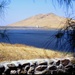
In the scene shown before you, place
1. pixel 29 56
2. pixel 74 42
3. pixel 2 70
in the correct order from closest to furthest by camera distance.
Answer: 1. pixel 74 42
2. pixel 2 70
3. pixel 29 56

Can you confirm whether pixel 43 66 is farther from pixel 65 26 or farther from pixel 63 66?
pixel 65 26

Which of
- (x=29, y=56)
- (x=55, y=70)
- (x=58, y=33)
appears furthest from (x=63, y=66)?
(x=58, y=33)

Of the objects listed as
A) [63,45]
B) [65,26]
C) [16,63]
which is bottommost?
[16,63]

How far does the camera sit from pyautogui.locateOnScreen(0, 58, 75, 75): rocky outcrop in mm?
7941

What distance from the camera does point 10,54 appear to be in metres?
10.2

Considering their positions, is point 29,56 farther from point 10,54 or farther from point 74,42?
point 74,42

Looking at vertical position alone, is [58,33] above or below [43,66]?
above

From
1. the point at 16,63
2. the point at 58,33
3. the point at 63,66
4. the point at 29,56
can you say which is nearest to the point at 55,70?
the point at 63,66

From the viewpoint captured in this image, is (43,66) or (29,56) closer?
(43,66)

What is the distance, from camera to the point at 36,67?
813 cm

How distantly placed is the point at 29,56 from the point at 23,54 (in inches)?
16.1

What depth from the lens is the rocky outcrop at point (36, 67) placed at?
26.1 ft

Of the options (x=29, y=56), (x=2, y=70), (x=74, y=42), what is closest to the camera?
(x=74, y=42)

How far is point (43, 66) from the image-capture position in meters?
8.03
